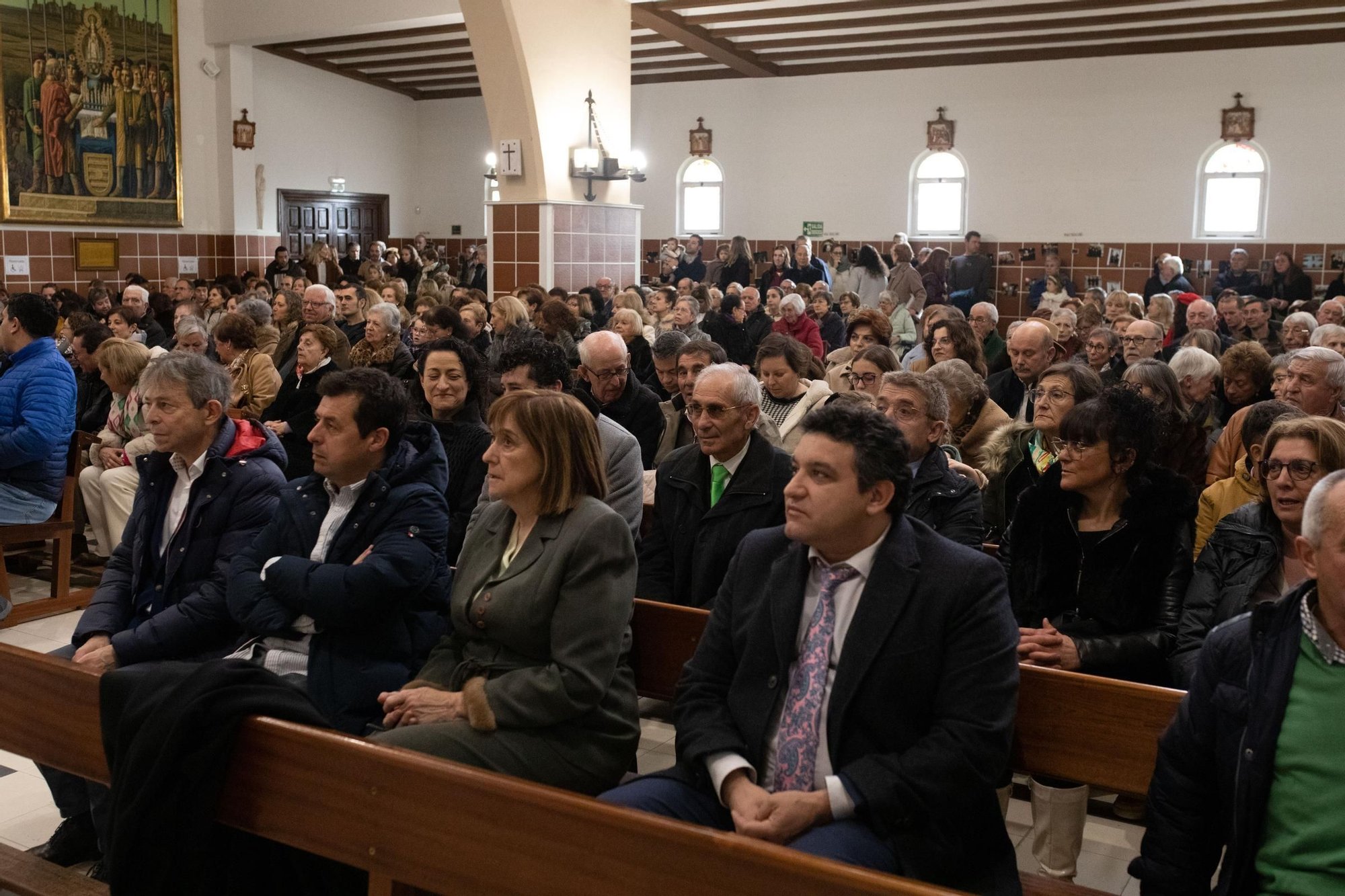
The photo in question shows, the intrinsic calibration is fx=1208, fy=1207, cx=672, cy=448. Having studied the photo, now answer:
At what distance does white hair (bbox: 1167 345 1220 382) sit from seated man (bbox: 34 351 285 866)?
387cm

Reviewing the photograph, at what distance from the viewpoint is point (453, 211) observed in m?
20.0

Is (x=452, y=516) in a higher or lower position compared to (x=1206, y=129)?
lower

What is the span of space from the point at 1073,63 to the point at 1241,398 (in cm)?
1147

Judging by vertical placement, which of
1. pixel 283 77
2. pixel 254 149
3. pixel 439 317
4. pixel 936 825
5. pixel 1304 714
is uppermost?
pixel 283 77

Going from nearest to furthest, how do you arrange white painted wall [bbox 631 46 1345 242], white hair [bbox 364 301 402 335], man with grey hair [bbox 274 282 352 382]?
1. white hair [bbox 364 301 402 335]
2. man with grey hair [bbox 274 282 352 382]
3. white painted wall [bbox 631 46 1345 242]

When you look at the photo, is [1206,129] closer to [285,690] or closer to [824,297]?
[824,297]

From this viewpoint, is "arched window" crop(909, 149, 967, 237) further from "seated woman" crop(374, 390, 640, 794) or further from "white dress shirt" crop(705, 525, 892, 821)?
"white dress shirt" crop(705, 525, 892, 821)

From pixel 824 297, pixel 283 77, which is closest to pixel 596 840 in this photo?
pixel 824 297

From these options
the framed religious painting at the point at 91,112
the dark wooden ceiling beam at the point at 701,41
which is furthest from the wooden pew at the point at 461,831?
the framed religious painting at the point at 91,112

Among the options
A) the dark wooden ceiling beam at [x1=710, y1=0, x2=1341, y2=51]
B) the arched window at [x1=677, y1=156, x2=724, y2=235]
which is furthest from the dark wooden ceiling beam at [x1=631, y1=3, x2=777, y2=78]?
the arched window at [x1=677, y1=156, x2=724, y2=235]

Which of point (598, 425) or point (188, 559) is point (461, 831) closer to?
point (188, 559)

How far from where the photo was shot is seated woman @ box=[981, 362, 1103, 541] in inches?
161

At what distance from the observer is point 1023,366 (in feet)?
18.8

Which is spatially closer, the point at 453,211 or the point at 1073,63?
the point at 1073,63
